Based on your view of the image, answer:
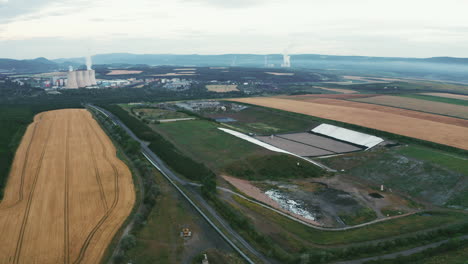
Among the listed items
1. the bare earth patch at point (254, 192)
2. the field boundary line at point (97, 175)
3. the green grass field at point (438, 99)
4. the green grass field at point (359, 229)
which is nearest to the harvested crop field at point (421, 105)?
the green grass field at point (438, 99)

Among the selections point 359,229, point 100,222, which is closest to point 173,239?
point 100,222

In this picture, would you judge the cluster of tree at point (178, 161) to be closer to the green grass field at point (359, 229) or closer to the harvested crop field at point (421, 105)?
the green grass field at point (359, 229)

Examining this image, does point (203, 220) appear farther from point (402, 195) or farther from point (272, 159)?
point (402, 195)

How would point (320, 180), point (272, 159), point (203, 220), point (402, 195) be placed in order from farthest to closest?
point (272, 159) < point (320, 180) < point (402, 195) < point (203, 220)

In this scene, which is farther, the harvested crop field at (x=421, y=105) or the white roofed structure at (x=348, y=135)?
the harvested crop field at (x=421, y=105)

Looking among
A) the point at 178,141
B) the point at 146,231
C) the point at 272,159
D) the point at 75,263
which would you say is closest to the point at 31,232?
the point at 75,263
